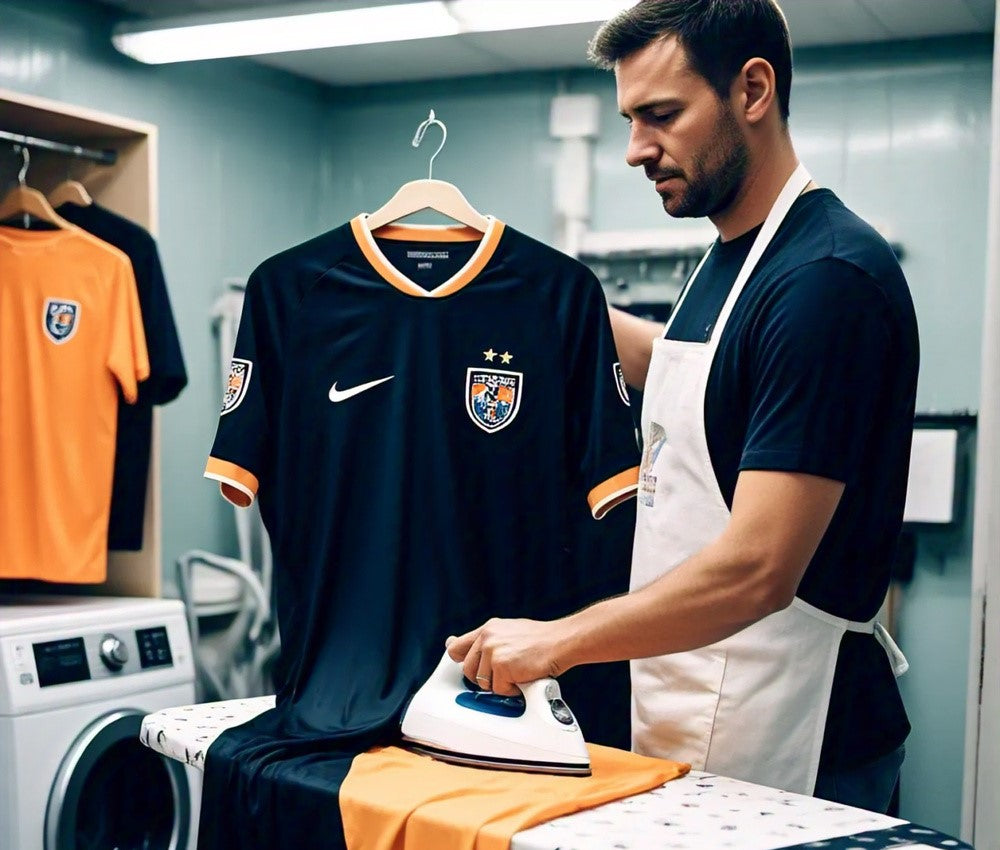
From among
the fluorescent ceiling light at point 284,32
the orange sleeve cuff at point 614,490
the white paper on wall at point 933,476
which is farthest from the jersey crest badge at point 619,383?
the white paper on wall at point 933,476

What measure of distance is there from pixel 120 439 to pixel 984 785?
6.63ft

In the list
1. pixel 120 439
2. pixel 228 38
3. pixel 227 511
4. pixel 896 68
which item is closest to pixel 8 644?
Result: pixel 120 439

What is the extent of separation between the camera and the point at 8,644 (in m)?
2.59

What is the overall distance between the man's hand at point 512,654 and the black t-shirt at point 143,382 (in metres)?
1.71

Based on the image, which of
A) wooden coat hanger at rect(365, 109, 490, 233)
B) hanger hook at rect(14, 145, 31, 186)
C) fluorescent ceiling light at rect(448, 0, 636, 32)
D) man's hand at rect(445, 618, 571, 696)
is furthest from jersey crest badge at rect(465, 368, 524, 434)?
hanger hook at rect(14, 145, 31, 186)

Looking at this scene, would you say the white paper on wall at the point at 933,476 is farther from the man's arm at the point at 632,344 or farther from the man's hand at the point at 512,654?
the man's hand at the point at 512,654

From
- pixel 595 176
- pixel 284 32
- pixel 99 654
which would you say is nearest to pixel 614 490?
pixel 99 654

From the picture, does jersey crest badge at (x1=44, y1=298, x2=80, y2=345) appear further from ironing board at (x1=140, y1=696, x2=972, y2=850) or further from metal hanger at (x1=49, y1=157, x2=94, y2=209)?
ironing board at (x1=140, y1=696, x2=972, y2=850)

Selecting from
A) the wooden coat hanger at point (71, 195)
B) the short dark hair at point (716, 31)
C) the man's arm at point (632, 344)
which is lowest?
the man's arm at point (632, 344)

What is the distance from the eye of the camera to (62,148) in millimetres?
2834

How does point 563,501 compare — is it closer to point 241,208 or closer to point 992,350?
point 992,350

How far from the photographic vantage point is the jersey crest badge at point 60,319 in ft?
9.26

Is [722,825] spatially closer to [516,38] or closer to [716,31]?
[716,31]

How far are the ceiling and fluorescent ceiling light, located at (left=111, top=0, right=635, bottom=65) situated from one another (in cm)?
5
